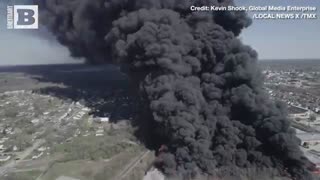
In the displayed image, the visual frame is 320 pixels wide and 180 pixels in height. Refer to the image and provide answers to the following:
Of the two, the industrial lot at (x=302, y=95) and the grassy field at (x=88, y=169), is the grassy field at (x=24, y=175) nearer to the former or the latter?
the grassy field at (x=88, y=169)

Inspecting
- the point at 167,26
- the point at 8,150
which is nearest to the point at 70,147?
the point at 8,150

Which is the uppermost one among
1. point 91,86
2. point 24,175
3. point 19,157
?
point 91,86

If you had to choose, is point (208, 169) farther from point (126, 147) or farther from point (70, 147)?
point (70, 147)

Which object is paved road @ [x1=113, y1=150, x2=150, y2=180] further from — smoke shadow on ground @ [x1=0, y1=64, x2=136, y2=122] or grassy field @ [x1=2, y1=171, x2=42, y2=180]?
smoke shadow on ground @ [x1=0, y1=64, x2=136, y2=122]

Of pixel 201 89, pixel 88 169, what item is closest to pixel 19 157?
pixel 88 169

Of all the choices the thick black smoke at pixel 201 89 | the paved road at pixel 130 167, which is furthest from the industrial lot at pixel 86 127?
the thick black smoke at pixel 201 89

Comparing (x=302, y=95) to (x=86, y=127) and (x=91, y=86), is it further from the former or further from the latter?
(x=91, y=86)
